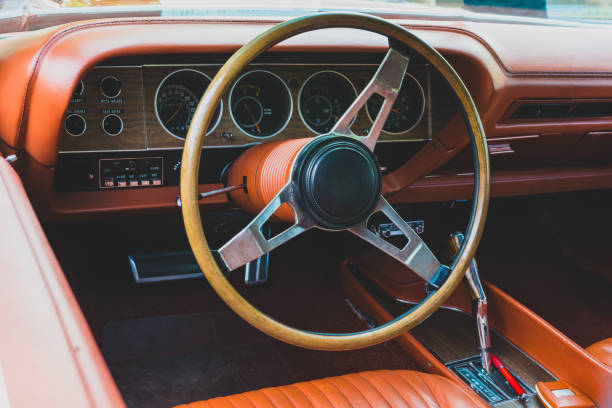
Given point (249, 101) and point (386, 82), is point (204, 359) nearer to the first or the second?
point (249, 101)

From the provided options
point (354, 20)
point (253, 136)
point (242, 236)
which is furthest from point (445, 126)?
point (242, 236)

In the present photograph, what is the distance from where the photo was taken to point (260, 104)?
4.95 feet

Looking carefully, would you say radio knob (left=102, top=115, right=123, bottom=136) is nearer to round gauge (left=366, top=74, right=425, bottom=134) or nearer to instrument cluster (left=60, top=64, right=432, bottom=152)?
instrument cluster (left=60, top=64, right=432, bottom=152)

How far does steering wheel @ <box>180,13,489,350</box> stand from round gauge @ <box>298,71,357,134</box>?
48 centimetres

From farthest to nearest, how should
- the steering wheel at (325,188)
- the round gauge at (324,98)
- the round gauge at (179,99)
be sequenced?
the round gauge at (324,98) < the round gauge at (179,99) < the steering wheel at (325,188)

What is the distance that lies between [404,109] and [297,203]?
81 centimetres

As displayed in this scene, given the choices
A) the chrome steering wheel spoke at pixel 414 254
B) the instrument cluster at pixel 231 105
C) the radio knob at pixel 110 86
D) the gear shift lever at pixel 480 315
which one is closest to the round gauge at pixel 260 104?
the instrument cluster at pixel 231 105

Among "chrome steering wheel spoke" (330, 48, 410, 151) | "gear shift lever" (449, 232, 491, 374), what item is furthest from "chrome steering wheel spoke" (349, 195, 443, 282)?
"gear shift lever" (449, 232, 491, 374)

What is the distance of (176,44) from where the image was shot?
1.20 metres

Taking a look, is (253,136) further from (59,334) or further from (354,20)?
(59,334)

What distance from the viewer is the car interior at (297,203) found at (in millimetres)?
907

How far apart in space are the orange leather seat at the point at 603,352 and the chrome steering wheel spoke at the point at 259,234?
86 cm

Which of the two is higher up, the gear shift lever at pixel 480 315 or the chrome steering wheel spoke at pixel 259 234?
the chrome steering wheel spoke at pixel 259 234

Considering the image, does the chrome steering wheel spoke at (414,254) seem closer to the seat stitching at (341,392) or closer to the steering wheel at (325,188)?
the steering wheel at (325,188)
